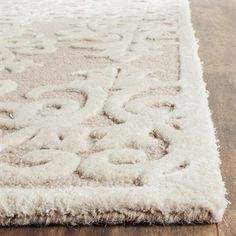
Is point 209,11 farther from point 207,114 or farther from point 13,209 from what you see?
point 13,209

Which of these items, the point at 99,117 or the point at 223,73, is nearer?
the point at 99,117

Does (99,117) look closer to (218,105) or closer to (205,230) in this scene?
(218,105)

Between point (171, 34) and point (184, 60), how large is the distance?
0.36m

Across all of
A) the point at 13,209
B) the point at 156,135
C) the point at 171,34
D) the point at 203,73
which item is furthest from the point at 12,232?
the point at 171,34

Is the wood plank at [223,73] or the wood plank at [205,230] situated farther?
the wood plank at [223,73]

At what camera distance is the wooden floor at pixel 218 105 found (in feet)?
1.73

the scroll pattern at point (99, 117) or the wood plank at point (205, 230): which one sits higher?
the wood plank at point (205, 230)

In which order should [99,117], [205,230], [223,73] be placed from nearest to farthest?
1. [205,230]
2. [99,117]
3. [223,73]

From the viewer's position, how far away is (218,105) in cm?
90

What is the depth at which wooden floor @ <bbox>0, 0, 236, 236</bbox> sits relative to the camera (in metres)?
0.53

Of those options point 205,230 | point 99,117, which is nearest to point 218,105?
point 99,117

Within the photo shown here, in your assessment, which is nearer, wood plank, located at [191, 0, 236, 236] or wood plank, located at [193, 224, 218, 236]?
wood plank, located at [193, 224, 218, 236]

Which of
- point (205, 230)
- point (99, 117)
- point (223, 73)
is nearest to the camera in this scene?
point (205, 230)

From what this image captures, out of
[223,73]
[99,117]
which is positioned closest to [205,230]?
[99,117]
